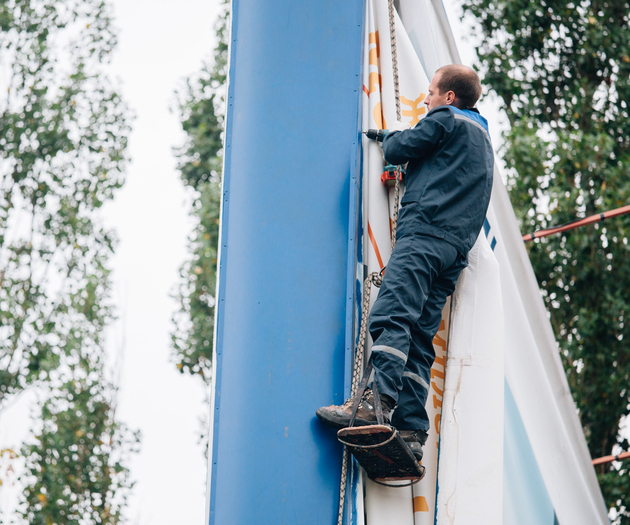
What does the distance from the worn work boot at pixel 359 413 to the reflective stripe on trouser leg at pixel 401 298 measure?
47mm

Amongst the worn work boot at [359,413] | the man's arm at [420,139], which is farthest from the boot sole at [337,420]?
the man's arm at [420,139]

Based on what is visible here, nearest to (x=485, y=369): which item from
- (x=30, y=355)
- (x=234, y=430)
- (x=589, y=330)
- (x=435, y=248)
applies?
(x=435, y=248)

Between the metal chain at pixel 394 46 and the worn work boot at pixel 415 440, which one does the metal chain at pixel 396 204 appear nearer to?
the metal chain at pixel 394 46

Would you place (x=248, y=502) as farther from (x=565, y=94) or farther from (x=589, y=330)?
(x=565, y=94)

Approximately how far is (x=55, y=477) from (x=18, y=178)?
211 inches

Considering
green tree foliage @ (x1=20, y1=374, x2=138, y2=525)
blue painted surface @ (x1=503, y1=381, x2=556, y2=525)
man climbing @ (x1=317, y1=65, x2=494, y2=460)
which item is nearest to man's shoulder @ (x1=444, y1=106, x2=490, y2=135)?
man climbing @ (x1=317, y1=65, x2=494, y2=460)

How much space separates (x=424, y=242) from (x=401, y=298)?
26 cm

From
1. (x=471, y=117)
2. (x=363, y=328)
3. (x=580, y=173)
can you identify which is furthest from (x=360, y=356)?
(x=580, y=173)

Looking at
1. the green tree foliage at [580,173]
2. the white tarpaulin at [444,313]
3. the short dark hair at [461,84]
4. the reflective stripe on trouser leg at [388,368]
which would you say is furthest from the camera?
the green tree foliage at [580,173]

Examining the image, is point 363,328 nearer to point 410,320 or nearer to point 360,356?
point 360,356

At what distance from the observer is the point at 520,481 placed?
360cm

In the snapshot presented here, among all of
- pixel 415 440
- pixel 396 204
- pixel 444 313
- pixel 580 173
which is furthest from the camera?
pixel 580 173

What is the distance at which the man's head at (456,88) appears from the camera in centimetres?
340

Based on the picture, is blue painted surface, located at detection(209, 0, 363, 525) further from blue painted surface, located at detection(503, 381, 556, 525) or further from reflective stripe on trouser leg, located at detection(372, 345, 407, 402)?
blue painted surface, located at detection(503, 381, 556, 525)
